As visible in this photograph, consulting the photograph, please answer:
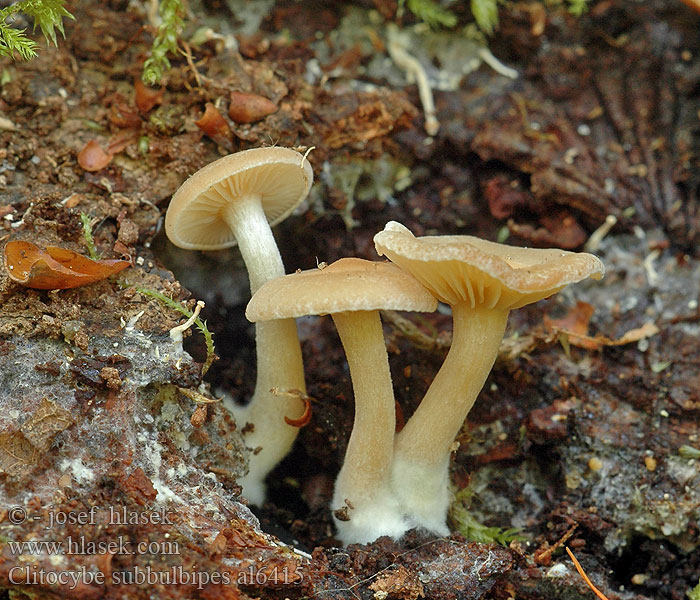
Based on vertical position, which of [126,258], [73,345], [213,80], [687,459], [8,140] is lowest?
[687,459]

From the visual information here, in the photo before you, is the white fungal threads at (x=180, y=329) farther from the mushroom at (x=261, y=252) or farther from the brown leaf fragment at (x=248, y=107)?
the brown leaf fragment at (x=248, y=107)

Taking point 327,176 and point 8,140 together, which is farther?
point 327,176

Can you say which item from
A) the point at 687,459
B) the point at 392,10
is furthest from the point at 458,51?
the point at 687,459

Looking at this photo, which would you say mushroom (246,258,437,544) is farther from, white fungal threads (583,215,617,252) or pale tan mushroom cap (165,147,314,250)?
white fungal threads (583,215,617,252)

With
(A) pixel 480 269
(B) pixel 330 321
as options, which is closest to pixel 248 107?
(B) pixel 330 321

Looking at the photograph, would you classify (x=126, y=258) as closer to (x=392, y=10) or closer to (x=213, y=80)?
(x=213, y=80)
